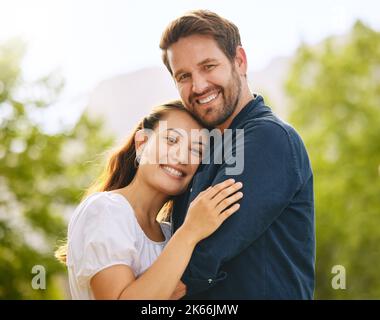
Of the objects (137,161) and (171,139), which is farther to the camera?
(137,161)

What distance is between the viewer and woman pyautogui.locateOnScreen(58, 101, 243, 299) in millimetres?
2043

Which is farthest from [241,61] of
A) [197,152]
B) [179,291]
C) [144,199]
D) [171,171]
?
[179,291]

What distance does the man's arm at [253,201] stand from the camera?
2027 millimetres

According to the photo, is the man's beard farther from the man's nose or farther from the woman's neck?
the woman's neck

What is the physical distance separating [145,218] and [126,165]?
32 centimetres

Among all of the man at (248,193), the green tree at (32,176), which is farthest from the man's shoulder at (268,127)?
the green tree at (32,176)

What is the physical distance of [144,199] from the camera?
7.77 ft

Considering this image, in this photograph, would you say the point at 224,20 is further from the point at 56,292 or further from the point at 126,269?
the point at 56,292

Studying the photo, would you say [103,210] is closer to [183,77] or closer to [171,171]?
[171,171]

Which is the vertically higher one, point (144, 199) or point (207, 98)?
point (207, 98)

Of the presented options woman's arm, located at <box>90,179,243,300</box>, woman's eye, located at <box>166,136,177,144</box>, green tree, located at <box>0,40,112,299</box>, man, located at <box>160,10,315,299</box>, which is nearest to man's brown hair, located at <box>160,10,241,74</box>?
man, located at <box>160,10,315,299</box>

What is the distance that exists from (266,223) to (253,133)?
310 mm

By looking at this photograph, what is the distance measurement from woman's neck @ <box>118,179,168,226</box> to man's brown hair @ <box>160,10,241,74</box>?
0.56m

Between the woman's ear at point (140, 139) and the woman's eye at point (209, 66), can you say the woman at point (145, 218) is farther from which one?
the woman's eye at point (209, 66)
